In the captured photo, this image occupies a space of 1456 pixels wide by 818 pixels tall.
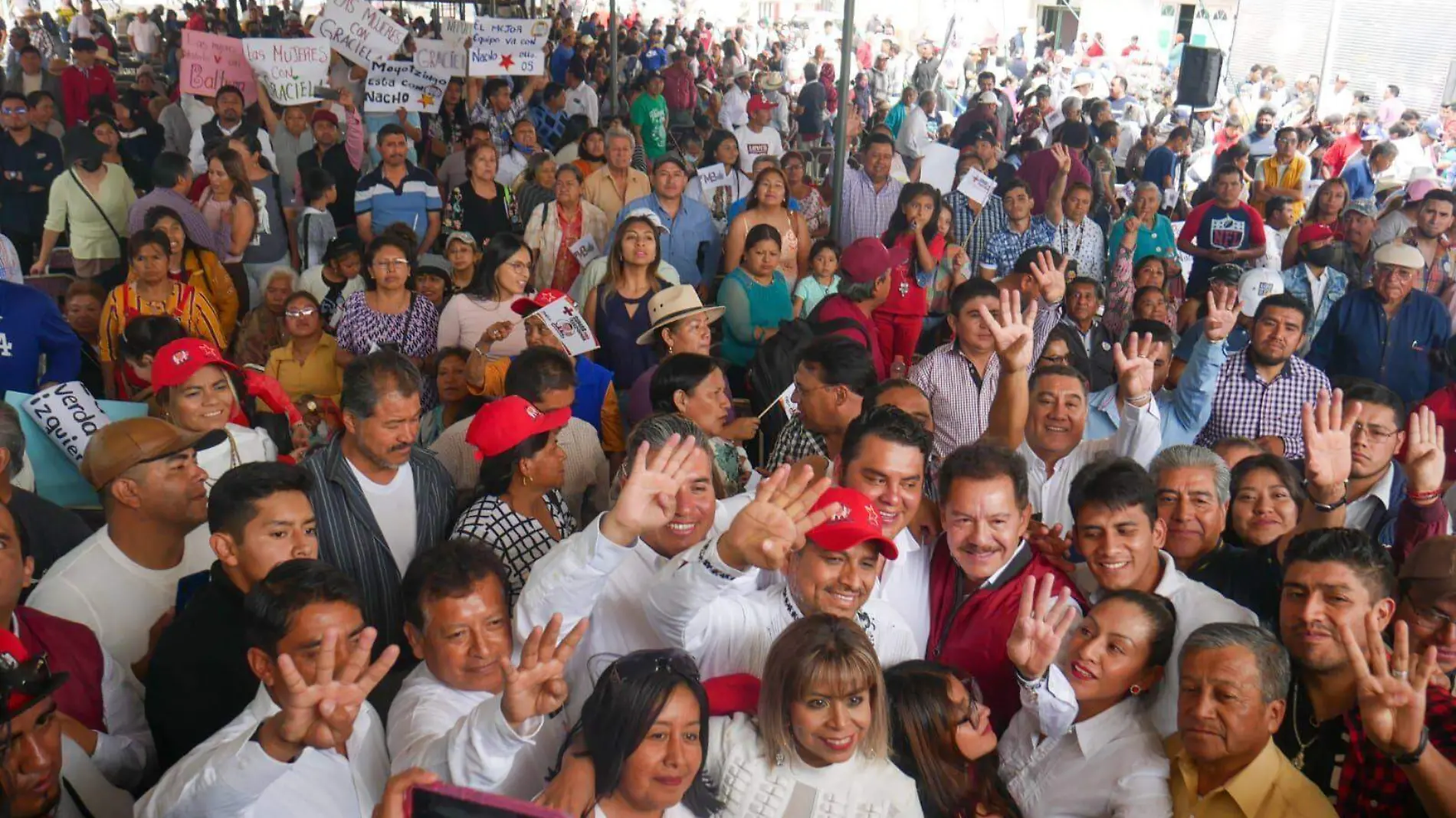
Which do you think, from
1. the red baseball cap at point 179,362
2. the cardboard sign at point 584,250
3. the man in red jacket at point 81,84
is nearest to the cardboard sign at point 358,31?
the cardboard sign at point 584,250

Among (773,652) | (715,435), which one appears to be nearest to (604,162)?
(715,435)

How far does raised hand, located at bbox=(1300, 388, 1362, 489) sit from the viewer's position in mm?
3246

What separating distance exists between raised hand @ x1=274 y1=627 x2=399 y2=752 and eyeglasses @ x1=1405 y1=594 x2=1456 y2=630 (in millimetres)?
2347

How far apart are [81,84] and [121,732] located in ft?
33.1

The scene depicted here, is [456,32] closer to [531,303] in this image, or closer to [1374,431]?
[531,303]

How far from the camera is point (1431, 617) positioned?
2.70 metres

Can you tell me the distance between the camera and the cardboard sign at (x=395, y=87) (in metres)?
8.63

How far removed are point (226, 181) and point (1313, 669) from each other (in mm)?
6011

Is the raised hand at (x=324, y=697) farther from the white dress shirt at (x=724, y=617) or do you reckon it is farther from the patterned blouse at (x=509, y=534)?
the patterned blouse at (x=509, y=534)

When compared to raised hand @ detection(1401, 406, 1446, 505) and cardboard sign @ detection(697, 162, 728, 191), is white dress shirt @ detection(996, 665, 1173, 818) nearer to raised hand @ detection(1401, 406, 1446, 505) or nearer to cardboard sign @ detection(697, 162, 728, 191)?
raised hand @ detection(1401, 406, 1446, 505)

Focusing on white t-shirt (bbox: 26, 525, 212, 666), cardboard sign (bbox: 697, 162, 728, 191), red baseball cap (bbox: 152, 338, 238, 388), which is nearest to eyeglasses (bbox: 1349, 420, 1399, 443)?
white t-shirt (bbox: 26, 525, 212, 666)

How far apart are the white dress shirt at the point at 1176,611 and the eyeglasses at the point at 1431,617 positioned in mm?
358

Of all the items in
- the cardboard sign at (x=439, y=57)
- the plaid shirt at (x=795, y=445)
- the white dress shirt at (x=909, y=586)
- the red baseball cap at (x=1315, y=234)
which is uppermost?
the cardboard sign at (x=439, y=57)

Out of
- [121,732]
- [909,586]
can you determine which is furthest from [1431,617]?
[121,732]
